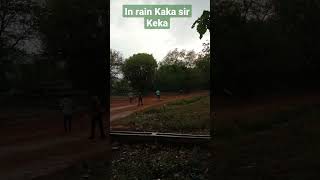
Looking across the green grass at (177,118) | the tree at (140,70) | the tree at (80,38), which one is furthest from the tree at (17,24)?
the green grass at (177,118)

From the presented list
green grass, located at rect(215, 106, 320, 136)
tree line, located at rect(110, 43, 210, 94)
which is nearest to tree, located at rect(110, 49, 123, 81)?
tree line, located at rect(110, 43, 210, 94)

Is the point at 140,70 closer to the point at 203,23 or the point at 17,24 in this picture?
the point at 203,23

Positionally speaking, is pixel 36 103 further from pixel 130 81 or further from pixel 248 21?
pixel 248 21

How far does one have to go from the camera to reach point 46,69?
5727 mm

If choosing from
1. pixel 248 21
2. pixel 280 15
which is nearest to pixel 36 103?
pixel 248 21

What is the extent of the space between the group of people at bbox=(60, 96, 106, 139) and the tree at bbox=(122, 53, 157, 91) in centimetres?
77

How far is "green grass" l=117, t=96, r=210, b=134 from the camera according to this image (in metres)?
6.22

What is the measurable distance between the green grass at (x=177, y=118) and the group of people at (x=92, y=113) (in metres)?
0.57

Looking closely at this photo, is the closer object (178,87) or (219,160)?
(219,160)

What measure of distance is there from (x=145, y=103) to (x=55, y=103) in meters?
1.27

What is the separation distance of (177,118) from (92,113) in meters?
1.14

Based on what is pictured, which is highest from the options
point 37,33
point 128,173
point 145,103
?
point 37,33

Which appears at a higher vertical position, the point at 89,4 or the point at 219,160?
the point at 89,4

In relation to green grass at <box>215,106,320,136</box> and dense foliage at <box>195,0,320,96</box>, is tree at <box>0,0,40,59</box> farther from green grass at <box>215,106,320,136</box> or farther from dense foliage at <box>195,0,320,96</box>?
green grass at <box>215,106,320,136</box>
